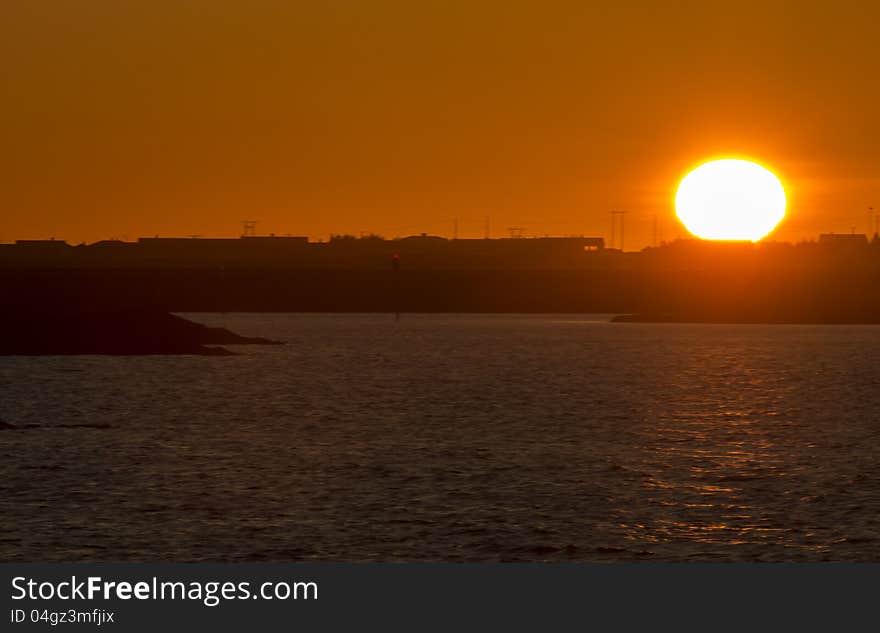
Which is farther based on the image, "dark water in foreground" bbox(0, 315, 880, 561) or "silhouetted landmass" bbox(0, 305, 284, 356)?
"silhouetted landmass" bbox(0, 305, 284, 356)

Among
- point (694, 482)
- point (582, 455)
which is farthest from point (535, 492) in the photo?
point (582, 455)

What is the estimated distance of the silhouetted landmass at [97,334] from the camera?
392 ft

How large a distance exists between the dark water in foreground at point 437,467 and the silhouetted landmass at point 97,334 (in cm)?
2276

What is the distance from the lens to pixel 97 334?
121 m

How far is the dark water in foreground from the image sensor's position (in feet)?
102

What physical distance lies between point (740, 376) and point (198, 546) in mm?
→ 73846

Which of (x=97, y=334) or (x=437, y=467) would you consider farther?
(x=97, y=334)

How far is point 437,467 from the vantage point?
44.8m

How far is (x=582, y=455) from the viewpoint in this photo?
4875cm

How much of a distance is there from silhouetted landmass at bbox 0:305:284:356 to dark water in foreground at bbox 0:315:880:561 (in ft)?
74.7

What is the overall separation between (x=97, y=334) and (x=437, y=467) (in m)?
81.5

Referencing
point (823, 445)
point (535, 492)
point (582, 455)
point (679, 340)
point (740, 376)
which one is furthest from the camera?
point (679, 340)

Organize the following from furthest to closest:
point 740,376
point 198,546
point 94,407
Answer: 1. point 740,376
2. point 94,407
3. point 198,546

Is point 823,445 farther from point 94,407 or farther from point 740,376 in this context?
point 740,376
